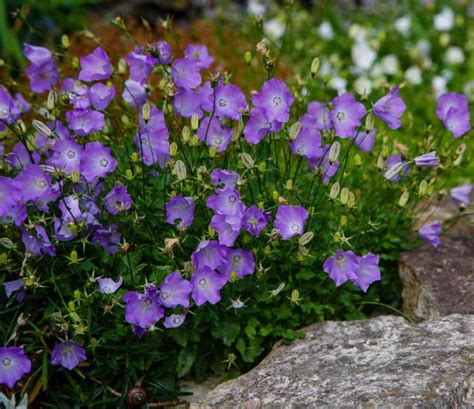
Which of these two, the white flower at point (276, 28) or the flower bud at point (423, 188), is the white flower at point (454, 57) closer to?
the white flower at point (276, 28)

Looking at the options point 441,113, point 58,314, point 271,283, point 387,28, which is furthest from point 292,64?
point 58,314

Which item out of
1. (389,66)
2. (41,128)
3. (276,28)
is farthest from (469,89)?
(41,128)

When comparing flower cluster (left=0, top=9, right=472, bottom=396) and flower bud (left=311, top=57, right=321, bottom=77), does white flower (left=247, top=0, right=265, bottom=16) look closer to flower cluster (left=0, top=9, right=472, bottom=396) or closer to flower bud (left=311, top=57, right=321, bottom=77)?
flower cluster (left=0, top=9, right=472, bottom=396)

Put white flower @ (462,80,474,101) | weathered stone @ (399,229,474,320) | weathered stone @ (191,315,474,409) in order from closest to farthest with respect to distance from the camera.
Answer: weathered stone @ (191,315,474,409), weathered stone @ (399,229,474,320), white flower @ (462,80,474,101)

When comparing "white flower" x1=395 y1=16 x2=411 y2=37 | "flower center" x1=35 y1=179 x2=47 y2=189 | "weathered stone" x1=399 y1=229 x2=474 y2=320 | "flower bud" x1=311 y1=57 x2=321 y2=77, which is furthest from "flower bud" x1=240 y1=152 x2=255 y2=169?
"white flower" x1=395 y1=16 x2=411 y2=37

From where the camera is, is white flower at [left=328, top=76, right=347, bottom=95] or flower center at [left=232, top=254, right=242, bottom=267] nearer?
flower center at [left=232, top=254, right=242, bottom=267]
